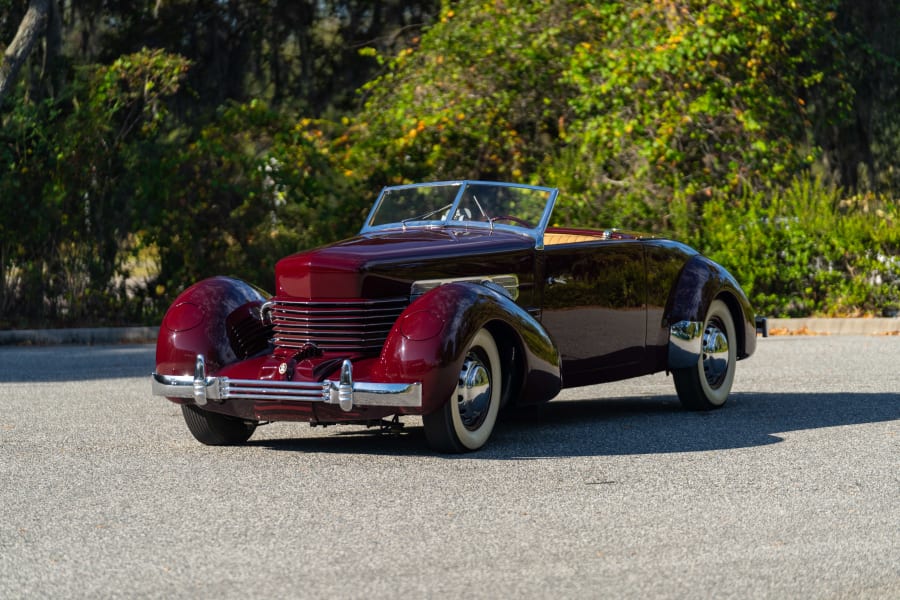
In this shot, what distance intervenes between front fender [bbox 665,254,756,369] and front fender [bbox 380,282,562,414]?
1611 millimetres

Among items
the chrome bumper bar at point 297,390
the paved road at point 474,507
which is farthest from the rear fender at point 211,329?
the paved road at point 474,507

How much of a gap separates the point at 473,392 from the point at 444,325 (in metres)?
0.49

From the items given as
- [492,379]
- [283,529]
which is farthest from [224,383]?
[283,529]

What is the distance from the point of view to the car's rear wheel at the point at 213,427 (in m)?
8.20

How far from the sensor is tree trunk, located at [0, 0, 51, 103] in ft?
60.3

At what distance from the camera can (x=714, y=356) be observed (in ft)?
31.9

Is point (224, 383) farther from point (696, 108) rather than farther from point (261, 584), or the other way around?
point (696, 108)

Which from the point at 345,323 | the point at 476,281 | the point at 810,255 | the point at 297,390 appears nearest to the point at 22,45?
the point at 810,255

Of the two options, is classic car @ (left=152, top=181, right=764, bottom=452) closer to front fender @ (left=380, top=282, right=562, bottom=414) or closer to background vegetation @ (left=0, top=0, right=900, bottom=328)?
front fender @ (left=380, top=282, right=562, bottom=414)

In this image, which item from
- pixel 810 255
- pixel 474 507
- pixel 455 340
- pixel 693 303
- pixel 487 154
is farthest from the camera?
pixel 487 154

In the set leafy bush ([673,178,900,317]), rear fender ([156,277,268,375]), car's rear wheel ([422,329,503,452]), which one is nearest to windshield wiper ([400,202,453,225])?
rear fender ([156,277,268,375])

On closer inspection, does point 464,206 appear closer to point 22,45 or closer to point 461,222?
point 461,222

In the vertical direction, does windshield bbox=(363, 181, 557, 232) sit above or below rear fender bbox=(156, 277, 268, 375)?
above

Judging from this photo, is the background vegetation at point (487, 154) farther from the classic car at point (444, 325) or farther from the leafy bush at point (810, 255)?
the classic car at point (444, 325)
